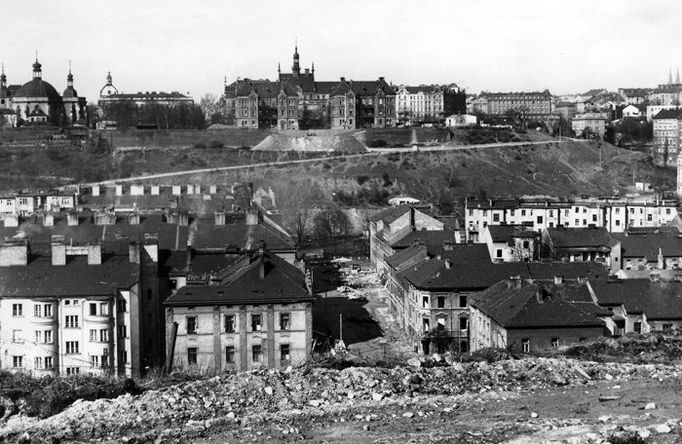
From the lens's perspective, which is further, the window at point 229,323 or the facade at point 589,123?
the facade at point 589,123

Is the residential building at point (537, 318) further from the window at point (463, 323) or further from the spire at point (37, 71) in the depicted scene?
the spire at point (37, 71)

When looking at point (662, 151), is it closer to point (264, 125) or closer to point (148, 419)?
point (264, 125)

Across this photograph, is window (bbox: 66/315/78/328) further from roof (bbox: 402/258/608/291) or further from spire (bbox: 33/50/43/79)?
spire (bbox: 33/50/43/79)

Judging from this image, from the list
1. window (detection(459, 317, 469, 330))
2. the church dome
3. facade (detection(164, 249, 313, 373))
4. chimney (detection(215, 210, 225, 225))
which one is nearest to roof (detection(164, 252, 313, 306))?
facade (detection(164, 249, 313, 373))

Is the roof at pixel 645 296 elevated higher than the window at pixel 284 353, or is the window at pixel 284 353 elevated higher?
the roof at pixel 645 296

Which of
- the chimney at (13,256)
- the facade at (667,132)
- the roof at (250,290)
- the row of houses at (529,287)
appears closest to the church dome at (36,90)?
the facade at (667,132)

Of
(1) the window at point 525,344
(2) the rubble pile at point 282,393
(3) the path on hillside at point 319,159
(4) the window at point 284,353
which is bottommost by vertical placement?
(4) the window at point 284,353

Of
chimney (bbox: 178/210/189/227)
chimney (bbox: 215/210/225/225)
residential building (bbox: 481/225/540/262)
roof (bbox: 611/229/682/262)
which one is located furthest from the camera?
roof (bbox: 611/229/682/262)
